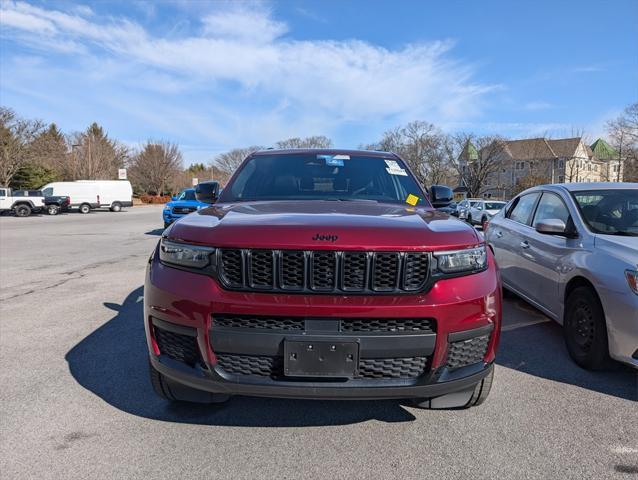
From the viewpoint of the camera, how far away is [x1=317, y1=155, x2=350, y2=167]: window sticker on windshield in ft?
12.9

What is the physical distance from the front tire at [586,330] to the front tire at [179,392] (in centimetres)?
283

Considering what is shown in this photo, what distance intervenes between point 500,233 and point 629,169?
145ft

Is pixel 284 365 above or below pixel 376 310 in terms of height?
below

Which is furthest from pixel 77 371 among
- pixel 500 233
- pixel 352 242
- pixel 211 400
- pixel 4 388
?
pixel 500 233

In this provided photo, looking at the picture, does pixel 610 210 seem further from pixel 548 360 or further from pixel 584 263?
pixel 548 360

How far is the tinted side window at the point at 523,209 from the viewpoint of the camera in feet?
17.3

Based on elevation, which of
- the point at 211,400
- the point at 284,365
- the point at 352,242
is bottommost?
the point at 211,400

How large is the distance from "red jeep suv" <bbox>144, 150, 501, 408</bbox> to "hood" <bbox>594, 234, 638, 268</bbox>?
4.96 feet

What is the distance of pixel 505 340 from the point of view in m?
4.49

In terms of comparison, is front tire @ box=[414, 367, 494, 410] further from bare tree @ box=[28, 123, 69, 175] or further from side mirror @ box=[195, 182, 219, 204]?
bare tree @ box=[28, 123, 69, 175]

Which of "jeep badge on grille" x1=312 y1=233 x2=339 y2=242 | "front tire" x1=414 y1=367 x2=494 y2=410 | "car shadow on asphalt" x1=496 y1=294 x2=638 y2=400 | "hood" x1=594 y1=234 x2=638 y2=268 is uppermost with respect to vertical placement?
"jeep badge on grille" x1=312 y1=233 x2=339 y2=242

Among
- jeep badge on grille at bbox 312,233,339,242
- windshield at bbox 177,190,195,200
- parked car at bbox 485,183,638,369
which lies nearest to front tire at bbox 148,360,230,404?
jeep badge on grille at bbox 312,233,339,242

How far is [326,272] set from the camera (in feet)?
7.53

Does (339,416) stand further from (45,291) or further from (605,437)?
(45,291)
